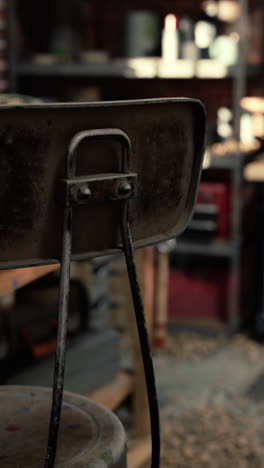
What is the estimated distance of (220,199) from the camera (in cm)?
324

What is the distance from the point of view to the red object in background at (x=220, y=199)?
3244 millimetres

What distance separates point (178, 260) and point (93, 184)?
2537mm

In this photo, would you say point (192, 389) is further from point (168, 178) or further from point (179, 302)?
point (168, 178)

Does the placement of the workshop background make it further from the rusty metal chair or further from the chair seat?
the rusty metal chair

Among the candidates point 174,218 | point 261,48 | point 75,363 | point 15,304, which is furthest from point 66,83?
point 174,218

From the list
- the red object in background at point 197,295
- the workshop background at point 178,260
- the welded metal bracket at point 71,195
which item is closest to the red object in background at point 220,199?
the workshop background at point 178,260

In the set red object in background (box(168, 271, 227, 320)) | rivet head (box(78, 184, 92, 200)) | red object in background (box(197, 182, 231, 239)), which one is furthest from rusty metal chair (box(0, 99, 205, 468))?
red object in background (box(168, 271, 227, 320))

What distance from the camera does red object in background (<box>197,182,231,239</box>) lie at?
324 cm

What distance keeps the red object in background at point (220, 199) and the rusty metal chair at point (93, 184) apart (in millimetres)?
2125

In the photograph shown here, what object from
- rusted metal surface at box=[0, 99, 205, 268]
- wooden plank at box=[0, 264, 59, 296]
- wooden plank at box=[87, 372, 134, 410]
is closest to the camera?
rusted metal surface at box=[0, 99, 205, 268]

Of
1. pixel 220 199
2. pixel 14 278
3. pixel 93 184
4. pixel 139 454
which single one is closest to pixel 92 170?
pixel 93 184

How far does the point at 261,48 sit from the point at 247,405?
6.11 feet

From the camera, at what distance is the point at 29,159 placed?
0.92m

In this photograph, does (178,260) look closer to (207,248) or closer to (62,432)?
(207,248)
